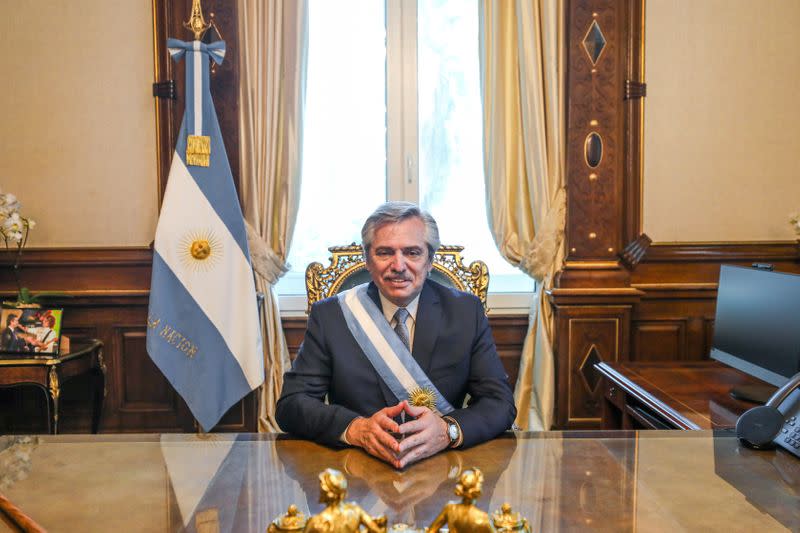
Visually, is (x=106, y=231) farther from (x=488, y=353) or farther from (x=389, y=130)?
(x=488, y=353)

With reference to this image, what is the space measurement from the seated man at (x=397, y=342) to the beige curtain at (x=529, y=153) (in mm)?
1814

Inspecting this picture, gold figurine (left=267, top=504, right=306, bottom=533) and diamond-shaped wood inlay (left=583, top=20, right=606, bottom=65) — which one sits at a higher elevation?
diamond-shaped wood inlay (left=583, top=20, right=606, bottom=65)

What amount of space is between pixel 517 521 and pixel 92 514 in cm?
69

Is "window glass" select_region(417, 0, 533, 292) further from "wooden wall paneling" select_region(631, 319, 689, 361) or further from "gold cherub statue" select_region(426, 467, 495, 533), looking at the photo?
"gold cherub statue" select_region(426, 467, 495, 533)

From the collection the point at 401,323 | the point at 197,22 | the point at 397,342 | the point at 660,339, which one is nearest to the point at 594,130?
the point at 660,339

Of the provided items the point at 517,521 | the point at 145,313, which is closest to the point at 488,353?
the point at 517,521

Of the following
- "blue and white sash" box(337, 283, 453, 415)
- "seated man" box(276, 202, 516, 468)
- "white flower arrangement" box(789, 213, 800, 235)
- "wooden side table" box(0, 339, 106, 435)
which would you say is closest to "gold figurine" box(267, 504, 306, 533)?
"seated man" box(276, 202, 516, 468)

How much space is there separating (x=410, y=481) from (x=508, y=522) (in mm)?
378

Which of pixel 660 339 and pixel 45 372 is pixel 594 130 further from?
pixel 45 372

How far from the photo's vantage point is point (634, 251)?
383 cm

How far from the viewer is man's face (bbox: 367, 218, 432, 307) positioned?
78.9 inches

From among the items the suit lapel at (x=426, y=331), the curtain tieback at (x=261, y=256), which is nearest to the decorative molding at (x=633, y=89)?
the curtain tieback at (x=261, y=256)

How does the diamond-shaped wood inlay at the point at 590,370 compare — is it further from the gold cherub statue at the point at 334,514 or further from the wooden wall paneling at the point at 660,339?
the gold cherub statue at the point at 334,514

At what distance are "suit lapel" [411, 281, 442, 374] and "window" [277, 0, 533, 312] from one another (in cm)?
201
